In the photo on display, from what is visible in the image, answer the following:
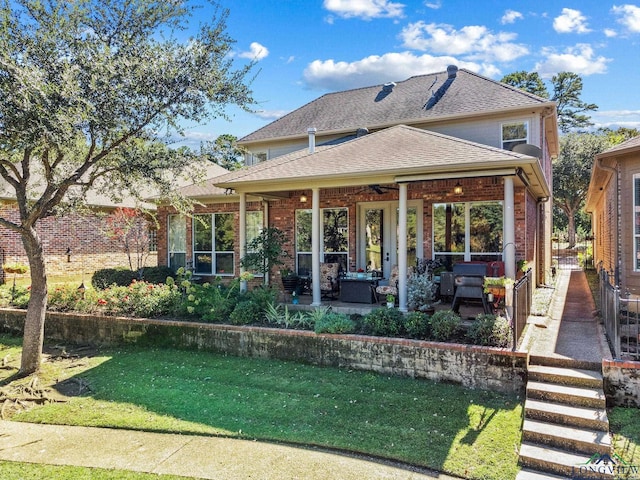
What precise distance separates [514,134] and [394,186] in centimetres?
403

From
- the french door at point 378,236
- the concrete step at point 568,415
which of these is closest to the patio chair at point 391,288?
the french door at point 378,236

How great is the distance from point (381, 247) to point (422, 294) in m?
3.58

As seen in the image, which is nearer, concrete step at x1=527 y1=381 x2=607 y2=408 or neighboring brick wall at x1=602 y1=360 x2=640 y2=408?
concrete step at x1=527 y1=381 x2=607 y2=408

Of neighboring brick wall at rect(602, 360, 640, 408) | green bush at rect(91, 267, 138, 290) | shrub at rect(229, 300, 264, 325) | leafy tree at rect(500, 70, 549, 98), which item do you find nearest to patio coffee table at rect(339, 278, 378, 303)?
shrub at rect(229, 300, 264, 325)

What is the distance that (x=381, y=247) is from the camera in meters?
11.8

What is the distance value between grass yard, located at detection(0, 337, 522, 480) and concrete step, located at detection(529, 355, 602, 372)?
67 cm

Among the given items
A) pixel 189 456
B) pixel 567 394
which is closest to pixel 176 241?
pixel 189 456

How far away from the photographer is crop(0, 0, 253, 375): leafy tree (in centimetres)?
647

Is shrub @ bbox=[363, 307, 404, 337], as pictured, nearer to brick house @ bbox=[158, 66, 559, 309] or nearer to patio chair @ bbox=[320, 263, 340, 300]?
brick house @ bbox=[158, 66, 559, 309]

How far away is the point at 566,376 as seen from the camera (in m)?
5.70

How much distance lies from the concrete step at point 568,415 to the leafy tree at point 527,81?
40.1 m

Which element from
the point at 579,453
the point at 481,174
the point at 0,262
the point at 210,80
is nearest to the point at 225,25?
the point at 210,80

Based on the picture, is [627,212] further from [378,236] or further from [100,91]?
[100,91]

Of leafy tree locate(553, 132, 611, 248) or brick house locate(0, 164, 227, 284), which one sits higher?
leafy tree locate(553, 132, 611, 248)
